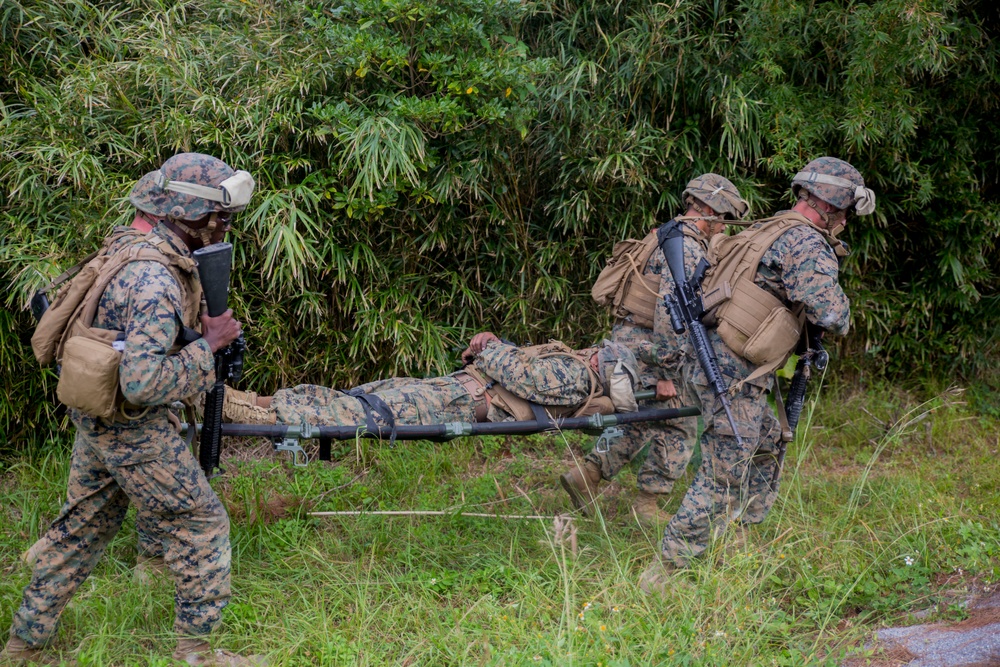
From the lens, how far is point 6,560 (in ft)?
13.5

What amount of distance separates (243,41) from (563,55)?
198cm

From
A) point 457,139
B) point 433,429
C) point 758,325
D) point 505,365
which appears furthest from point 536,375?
point 457,139

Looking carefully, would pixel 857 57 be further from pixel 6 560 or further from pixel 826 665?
pixel 6 560

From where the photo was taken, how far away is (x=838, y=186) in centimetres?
404

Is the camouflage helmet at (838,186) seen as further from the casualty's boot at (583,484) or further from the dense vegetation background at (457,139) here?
the casualty's boot at (583,484)

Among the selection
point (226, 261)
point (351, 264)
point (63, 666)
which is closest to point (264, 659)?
point (63, 666)

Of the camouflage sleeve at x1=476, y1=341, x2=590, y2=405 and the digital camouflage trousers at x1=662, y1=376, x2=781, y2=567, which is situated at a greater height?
the camouflage sleeve at x1=476, y1=341, x2=590, y2=405

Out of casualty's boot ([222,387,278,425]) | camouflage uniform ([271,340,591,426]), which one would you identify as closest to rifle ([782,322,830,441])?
camouflage uniform ([271,340,591,426])

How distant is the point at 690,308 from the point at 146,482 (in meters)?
2.59

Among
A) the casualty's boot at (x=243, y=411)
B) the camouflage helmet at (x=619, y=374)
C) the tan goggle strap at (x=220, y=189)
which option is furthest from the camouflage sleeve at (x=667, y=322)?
the tan goggle strap at (x=220, y=189)

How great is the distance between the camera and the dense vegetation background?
189 inches

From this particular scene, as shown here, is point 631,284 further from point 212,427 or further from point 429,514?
point 212,427

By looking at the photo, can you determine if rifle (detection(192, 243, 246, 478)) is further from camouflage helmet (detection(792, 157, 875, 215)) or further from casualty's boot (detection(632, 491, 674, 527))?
camouflage helmet (detection(792, 157, 875, 215))

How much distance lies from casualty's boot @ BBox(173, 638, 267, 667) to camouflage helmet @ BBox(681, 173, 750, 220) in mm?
3108
